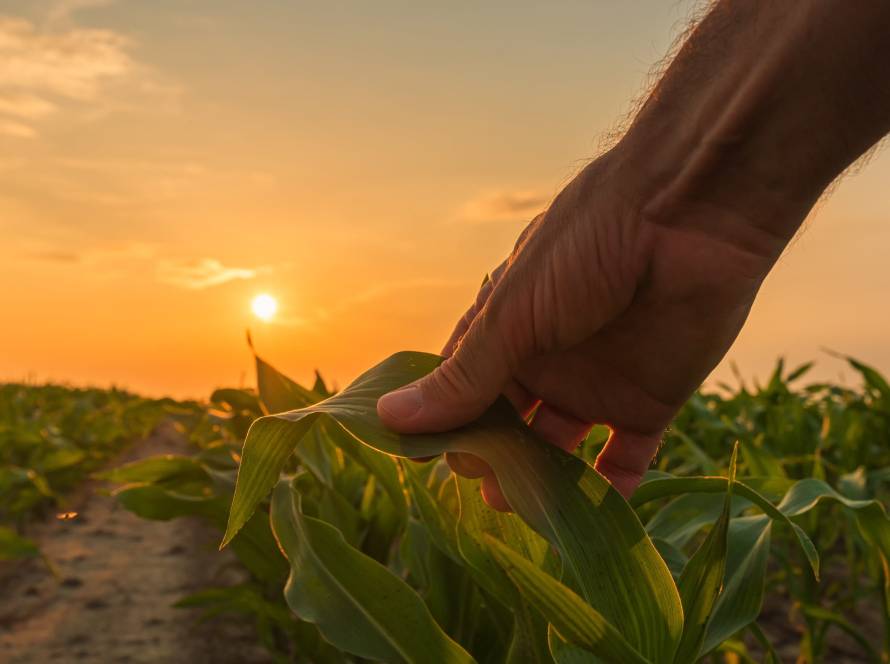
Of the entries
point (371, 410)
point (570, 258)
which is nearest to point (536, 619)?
point (371, 410)

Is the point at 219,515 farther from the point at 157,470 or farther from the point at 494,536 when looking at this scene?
the point at 494,536

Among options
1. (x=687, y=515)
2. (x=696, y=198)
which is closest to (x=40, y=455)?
(x=687, y=515)

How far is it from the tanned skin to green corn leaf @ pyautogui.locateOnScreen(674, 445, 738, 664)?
0.91 feet

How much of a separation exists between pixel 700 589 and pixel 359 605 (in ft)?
1.42

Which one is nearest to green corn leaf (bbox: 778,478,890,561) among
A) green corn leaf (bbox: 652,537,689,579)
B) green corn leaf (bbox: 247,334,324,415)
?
green corn leaf (bbox: 652,537,689,579)

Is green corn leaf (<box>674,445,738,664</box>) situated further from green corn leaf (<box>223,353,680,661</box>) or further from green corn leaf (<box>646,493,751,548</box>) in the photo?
green corn leaf (<box>646,493,751,548</box>)

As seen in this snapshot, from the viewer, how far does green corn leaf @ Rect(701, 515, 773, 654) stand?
1082mm

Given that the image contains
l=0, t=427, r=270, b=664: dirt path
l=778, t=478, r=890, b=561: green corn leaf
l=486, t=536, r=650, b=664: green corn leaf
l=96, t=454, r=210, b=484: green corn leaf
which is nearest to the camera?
l=486, t=536, r=650, b=664: green corn leaf

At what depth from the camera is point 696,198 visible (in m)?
1.05

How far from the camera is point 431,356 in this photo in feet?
3.59

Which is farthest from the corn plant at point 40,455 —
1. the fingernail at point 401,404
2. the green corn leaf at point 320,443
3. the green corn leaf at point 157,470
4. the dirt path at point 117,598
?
the fingernail at point 401,404

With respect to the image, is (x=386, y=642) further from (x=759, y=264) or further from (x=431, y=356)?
(x=759, y=264)

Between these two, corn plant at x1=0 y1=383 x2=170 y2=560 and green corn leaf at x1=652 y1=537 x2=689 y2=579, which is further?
corn plant at x1=0 y1=383 x2=170 y2=560

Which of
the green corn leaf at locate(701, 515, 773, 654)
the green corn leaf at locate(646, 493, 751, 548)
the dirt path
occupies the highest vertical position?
the green corn leaf at locate(646, 493, 751, 548)
